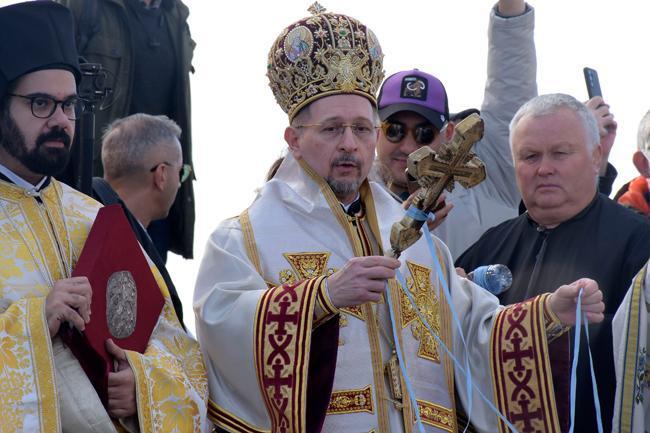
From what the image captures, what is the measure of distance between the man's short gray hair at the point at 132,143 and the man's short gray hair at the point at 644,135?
268cm

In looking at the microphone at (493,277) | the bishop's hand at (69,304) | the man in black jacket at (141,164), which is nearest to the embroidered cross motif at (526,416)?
the microphone at (493,277)

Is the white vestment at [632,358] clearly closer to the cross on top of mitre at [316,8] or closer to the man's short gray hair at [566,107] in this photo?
the man's short gray hair at [566,107]

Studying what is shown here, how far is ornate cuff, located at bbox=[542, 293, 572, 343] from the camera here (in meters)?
7.05

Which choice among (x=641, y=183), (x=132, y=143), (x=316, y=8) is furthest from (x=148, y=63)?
(x=641, y=183)

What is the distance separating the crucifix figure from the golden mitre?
1.05 metres

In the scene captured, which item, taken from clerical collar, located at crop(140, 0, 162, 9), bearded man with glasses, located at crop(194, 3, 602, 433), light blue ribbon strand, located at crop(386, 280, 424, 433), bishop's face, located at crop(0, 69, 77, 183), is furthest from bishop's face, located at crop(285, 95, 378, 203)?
clerical collar, located at crop(140, 0, 162, 9)

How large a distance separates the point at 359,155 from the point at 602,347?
5.14 ft

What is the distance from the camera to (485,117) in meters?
9.59

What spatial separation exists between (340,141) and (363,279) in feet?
3.13

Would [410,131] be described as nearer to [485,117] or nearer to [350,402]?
[485,117]

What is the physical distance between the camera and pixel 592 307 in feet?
22.5

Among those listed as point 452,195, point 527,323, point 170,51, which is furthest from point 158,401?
point 170,51

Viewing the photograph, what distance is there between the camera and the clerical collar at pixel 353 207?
7.45 m

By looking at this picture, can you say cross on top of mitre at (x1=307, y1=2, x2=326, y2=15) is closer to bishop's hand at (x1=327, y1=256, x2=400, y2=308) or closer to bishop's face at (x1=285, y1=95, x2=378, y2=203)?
bishop's face at (x1=285, y1=95, x2=378, y2=203)
